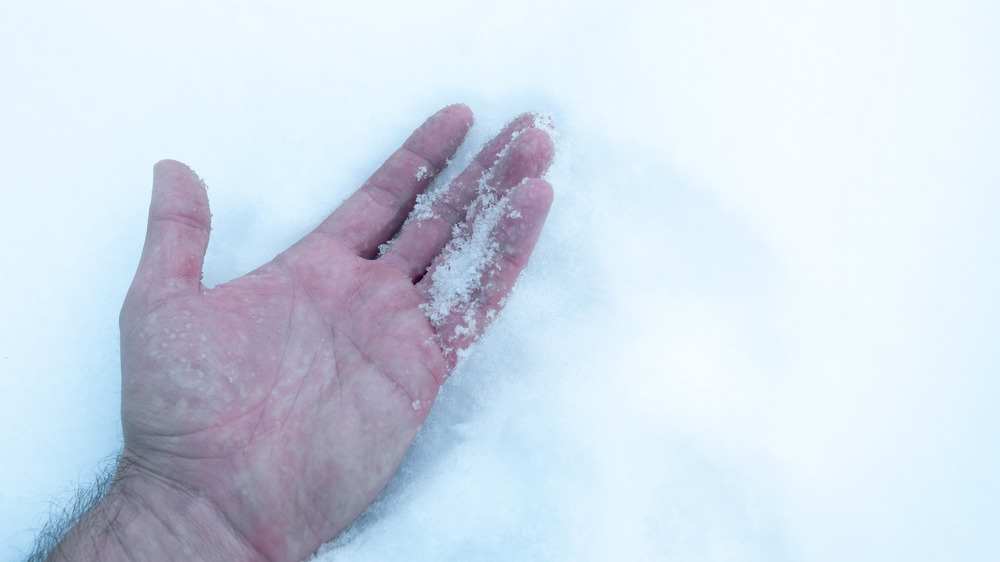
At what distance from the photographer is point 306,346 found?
163 cm

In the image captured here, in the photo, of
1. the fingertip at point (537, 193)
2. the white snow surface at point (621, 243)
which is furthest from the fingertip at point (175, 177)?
the fingertip at point (537, 193)

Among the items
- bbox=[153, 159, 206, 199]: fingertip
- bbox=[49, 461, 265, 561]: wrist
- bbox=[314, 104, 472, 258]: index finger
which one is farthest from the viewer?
bbox=[314, 104, 472, 258]: index finger

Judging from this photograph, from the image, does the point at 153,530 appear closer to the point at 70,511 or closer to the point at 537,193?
the point at 70,511

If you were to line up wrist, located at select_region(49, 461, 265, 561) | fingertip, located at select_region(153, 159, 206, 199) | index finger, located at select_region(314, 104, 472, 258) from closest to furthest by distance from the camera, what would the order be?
wrist, located at select_region(49, 461, 265, 561) → fingertip, located at select_region(153, 159, 206, 199) → index finger, located at select_region(314, 104, 472, 258)

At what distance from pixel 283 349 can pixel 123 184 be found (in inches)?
33.7

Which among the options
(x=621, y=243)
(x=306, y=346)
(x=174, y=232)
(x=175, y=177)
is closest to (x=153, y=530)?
(x=306, y=346)

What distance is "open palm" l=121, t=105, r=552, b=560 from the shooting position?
1489mm

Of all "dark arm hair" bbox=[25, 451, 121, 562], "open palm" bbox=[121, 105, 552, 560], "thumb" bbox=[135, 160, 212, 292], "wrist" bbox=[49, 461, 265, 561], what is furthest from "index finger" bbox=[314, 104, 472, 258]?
"dark arm hair" bbox=[25, 451, 121, 562]

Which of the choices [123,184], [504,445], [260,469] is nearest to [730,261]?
[504,445]

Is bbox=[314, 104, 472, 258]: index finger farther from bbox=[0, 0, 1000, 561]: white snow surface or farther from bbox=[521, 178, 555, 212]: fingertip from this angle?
bbox=[521, 178, 555, 212]: fingertip

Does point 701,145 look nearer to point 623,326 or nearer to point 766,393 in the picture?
point 623,326

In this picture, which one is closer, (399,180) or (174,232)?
(174,232)

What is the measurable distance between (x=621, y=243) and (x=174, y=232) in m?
1.30

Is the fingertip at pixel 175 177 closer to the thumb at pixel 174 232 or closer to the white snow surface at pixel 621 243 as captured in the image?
the thumb at pixel 174 232
